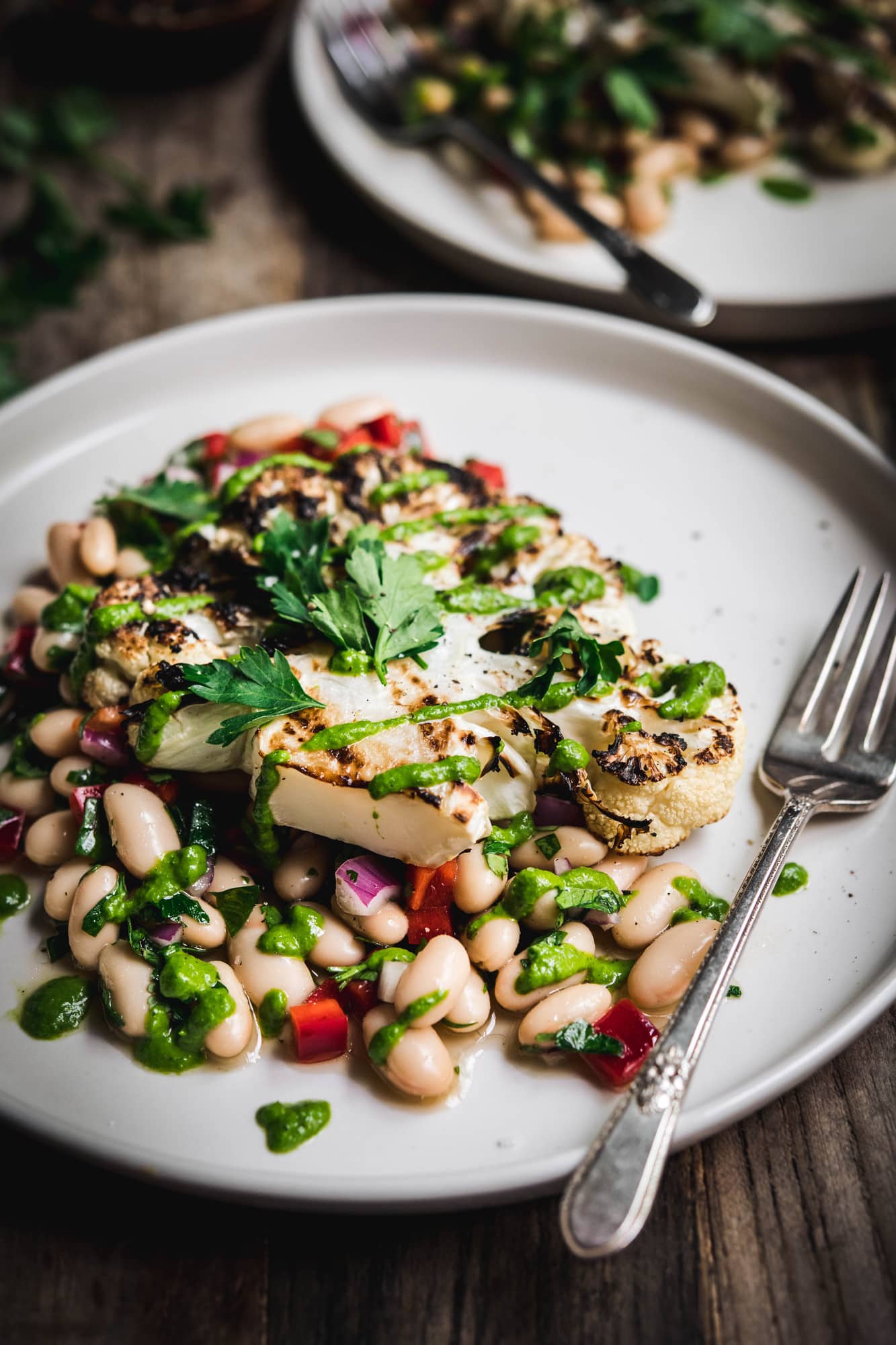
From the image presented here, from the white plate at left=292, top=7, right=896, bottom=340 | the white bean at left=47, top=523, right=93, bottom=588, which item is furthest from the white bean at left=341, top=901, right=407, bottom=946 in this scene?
the white plate at left=292, top=7, right=896, bottom=340

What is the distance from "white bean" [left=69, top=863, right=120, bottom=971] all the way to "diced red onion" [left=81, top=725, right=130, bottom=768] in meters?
0.29

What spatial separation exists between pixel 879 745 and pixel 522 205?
8.34 feet

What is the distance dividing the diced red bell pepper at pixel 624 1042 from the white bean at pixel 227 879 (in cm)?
81

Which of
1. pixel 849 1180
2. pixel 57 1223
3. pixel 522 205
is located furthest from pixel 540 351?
pixel 57 1223

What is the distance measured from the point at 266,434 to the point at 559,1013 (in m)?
1.78

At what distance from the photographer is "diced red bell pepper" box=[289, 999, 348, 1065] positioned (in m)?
2.26

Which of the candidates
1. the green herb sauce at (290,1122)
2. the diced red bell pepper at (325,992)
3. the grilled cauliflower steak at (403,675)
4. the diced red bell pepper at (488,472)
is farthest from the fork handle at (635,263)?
the green herb sauce at (290,1122)

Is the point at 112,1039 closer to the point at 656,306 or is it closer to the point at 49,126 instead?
the point at 656,306

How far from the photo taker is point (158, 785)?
254cm

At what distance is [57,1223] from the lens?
2250mm

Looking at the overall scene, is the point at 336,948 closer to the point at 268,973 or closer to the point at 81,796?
the point at 268,973

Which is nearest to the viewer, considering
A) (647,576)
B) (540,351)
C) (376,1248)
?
(376,1248)

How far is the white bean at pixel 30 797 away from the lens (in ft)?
8.69

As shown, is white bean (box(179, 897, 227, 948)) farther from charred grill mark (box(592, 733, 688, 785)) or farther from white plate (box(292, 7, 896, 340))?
white plate (box(292, 7, 896, 340))
